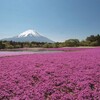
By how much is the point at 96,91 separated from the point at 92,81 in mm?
1790

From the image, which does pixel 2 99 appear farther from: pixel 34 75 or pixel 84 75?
pixel 84 75

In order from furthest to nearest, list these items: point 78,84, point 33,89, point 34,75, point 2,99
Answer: point 34,75 < point 78,84 < point 33,89 < point 2,99

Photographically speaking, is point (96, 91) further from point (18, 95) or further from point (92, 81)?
point (18, 95)

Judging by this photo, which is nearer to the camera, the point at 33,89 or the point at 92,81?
the point at 33,89

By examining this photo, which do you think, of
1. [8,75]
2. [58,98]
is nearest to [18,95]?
[58,98]

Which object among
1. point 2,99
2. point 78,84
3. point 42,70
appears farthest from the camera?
point 42,70

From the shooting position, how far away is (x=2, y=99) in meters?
10.3

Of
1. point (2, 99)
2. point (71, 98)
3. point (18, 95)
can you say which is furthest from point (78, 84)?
point (2, 99)

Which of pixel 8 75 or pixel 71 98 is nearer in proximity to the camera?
pixel 71 98

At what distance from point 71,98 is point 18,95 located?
2.89 meters

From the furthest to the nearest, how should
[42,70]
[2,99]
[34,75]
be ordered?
[42,70] → [34,75] → [2,99]

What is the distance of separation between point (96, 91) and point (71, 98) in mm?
1861

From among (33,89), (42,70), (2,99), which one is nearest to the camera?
(2,99)

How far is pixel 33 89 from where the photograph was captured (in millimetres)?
11477
